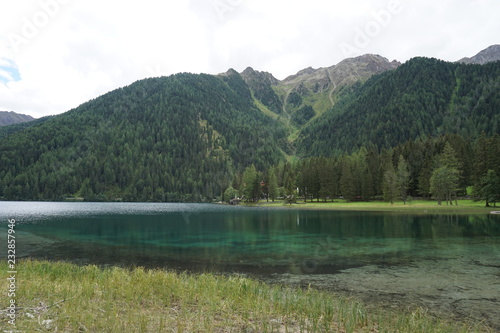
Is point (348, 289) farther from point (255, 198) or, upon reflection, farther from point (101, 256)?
point (255, 198)

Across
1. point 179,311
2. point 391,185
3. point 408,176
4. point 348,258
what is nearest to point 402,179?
point 391,185

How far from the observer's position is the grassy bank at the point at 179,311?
9719mm

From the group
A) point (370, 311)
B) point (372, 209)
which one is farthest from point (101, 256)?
point (372, 209)

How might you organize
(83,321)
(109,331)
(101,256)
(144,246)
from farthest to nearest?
(144,246), (101,256), (83,321), (109,331)

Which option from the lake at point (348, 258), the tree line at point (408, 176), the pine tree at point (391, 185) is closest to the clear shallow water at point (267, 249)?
the lake at point (348, 258)

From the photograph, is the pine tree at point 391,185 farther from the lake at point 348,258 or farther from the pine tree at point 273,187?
the lake at point 348,258

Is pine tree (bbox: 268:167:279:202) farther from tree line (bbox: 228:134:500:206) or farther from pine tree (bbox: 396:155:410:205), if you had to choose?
pine tree (bbox: 396:155:410:205)

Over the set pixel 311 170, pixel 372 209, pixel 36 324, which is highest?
pixel 311 170

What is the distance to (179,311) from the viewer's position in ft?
39.5

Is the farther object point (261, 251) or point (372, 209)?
point (372, 209)

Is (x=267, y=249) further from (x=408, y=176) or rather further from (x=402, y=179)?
(x=408, y=176)

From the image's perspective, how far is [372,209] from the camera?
10581 centimetres

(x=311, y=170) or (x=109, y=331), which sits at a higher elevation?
(x=311, y=170)

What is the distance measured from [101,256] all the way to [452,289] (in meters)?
30.9
